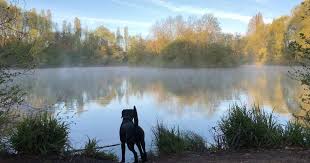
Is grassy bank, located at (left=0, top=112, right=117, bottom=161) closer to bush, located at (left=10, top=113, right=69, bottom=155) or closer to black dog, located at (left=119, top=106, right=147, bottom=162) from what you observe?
bush, located at (left=10, top=113, right=69, bottom=155)

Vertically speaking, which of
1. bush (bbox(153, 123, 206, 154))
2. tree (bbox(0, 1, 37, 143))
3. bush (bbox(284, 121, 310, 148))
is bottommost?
bush (bbox(153, 123, 206, 154))

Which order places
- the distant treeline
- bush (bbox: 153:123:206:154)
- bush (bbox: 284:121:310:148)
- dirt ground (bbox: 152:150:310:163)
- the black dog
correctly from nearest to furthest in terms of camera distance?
dirt ground (bbox: 152:150:310:163), the black dog, bush (bbox: 284:121:310:148), bush (bbox: 153:123:206:154), the distant treeline

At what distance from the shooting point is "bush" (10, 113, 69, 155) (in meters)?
5.72

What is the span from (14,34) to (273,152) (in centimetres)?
454

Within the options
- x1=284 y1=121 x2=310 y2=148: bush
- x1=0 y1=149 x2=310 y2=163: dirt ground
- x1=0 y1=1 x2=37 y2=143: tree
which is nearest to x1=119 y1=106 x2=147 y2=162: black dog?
x1=0 y1=149 x2=310 y2=163: dirt ground

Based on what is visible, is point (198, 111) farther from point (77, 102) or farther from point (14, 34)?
point (14, 34)

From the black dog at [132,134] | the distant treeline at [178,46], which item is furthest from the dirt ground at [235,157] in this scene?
the distant treeline at [178,46]

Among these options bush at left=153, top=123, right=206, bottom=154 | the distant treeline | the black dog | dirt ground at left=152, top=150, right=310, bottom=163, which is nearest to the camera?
dirt ground at left=152, top=150, right=310, bottom=163

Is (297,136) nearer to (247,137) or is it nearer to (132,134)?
(247,137)

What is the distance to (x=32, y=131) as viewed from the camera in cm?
572

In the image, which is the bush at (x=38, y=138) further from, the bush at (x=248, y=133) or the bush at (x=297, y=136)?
the bush at (x=297, y=136)

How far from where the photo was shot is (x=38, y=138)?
579 cm

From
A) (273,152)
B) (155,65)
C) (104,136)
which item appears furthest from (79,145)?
(155,65)

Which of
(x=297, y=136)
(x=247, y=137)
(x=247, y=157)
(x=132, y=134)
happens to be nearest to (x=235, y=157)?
(x=247, y=157)
